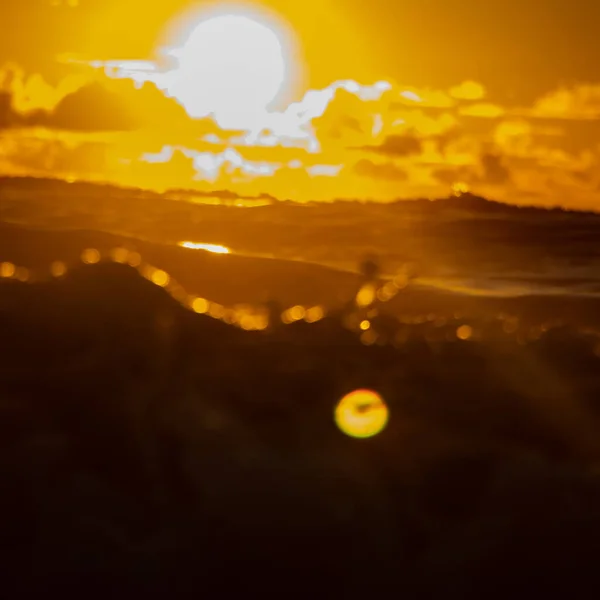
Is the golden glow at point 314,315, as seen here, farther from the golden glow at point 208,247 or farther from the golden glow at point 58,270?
the golden glow at point 208,247

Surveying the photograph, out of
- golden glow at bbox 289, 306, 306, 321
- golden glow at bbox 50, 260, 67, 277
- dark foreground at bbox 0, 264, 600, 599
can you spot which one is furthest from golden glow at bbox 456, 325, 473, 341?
golden glow at bbox 50, 260, 67, 277

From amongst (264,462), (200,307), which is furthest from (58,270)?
(264,462)

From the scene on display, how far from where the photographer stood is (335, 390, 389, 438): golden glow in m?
5.84

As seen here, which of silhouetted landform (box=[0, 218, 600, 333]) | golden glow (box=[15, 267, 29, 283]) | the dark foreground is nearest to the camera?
the dark foreground

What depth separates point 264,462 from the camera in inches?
222

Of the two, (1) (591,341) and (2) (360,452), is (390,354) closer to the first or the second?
(2) (360,452)

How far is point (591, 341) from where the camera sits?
267 inches

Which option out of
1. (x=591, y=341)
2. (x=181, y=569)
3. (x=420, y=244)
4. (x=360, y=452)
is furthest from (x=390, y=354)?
(x=420, y=244)

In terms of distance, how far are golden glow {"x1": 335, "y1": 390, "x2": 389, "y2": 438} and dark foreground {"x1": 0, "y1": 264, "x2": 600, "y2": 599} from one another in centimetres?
5

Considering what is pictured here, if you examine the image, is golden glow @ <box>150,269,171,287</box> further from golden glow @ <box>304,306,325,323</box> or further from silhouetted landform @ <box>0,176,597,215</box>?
silhouetted landform @ <box>0,176,597,215</box>

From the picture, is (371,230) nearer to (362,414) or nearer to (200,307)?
(200,307)

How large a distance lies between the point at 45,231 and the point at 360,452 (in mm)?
6175

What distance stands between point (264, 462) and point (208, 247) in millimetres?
9001

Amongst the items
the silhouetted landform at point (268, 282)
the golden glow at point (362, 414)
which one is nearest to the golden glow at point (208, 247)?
the silhouetted landform at point (268, 282)
